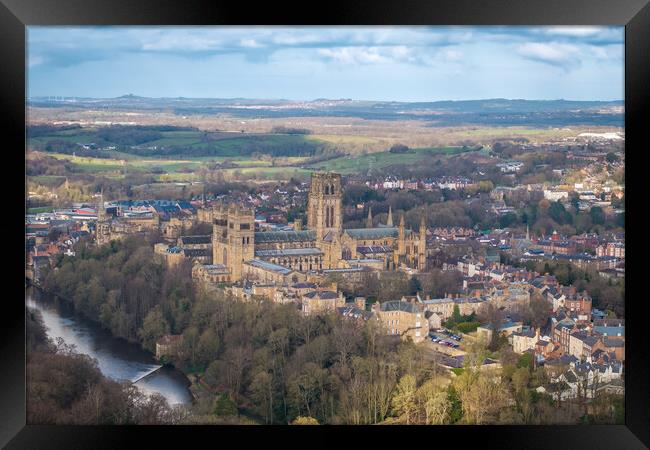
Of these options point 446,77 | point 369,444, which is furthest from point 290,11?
point 446,77

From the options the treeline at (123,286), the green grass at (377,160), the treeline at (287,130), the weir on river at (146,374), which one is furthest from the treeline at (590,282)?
the weir on river at (146,374)

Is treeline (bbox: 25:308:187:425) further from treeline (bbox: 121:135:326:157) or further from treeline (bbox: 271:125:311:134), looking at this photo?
treeline (bbox: 271:125:311:134)

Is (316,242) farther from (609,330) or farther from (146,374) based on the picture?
(609,330)

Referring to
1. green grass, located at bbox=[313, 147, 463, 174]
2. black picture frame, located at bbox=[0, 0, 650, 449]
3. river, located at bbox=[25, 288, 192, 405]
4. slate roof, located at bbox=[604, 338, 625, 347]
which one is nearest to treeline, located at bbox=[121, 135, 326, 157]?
green grass, located at bbox=[313, 147, 463, 174]

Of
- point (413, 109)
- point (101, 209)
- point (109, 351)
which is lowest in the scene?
point (109, 351)

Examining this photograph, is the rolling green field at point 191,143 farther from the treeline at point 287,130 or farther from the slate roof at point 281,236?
the slate roof at point 281,236

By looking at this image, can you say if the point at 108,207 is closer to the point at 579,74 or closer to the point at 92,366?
the point at 92,366

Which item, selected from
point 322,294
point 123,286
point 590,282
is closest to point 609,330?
point 590,282
